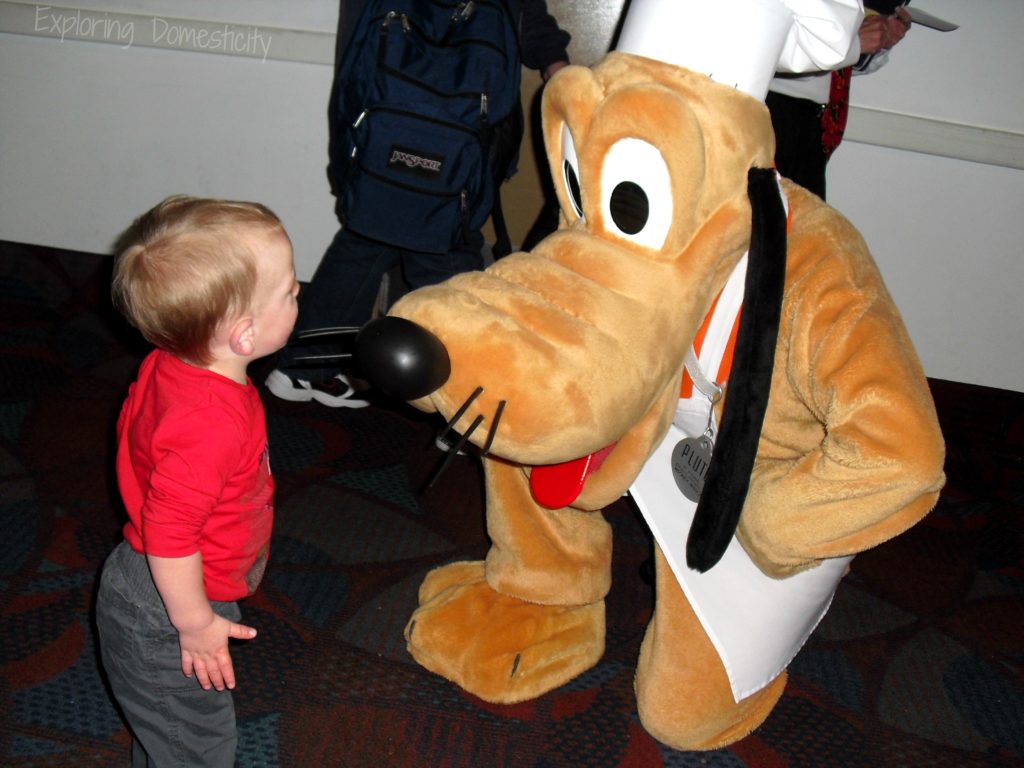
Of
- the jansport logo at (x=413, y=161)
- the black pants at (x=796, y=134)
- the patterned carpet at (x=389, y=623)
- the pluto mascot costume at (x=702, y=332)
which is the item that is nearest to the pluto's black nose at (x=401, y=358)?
the pluto mascot costume at (x=702, y=332)

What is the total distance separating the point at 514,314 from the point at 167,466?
1.08 ft

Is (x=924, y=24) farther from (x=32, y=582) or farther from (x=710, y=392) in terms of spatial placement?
(x=32, y=582)

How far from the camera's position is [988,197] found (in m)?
2.00

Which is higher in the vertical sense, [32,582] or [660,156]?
[660,156]

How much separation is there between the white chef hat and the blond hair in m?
0.43

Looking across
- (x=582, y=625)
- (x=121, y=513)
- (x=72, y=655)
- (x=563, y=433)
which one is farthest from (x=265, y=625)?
(x=563, y=433)

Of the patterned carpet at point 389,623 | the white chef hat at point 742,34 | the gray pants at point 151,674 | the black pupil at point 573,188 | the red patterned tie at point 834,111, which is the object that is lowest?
the patterned carpet at point 389,623

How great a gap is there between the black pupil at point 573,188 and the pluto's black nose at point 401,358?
252mm

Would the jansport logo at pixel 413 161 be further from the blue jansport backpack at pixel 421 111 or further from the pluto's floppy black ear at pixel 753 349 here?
the pluto's floppy black ear at pixel 753 349

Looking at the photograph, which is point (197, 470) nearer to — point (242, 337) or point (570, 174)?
point (242, 337)

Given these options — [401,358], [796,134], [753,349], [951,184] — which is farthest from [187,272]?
[951,184]

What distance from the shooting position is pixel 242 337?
2.56ft

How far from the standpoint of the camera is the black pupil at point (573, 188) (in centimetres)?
89

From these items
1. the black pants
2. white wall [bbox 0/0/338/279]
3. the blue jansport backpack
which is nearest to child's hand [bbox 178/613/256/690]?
the blue jansport backpack
